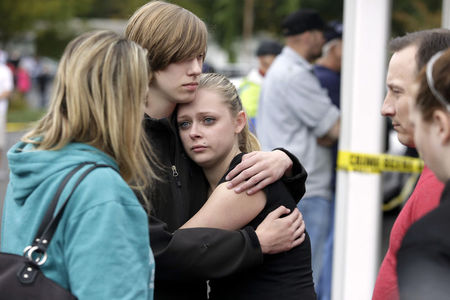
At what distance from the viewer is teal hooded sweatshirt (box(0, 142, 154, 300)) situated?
67.2 inches

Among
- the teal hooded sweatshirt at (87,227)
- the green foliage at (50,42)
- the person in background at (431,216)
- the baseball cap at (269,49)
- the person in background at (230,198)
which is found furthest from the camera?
the green foliage at (50,42)

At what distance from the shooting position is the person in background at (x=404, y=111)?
2023mm

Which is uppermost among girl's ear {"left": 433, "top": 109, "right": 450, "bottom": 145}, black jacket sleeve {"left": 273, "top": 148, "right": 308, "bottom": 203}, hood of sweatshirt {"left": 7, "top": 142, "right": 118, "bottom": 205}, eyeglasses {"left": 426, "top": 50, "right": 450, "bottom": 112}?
eyeglasses {"left": 426, "top": 50, "right": 450, "bottom": 112}

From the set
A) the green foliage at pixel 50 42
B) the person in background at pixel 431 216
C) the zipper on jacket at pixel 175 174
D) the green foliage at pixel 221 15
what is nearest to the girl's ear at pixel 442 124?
the person in background at pixel 431 216

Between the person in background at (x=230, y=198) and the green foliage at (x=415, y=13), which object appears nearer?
the person in background at (x=230, y=198)

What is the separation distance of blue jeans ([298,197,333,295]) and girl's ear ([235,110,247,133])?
281 cm

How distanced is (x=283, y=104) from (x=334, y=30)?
1339 millimetres

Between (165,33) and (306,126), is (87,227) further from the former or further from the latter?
(306,126)

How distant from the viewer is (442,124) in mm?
1559

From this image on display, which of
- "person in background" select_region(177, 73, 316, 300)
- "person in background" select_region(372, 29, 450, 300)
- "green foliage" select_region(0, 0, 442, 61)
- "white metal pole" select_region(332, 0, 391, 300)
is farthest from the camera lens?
"green foliage" select_region(0, 0, 442, 61)

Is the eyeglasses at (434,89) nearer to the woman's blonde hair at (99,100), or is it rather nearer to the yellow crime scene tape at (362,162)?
the woman's blonde hair at (99,100)

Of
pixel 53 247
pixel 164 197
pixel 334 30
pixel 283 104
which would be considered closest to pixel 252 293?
pixel 164 197

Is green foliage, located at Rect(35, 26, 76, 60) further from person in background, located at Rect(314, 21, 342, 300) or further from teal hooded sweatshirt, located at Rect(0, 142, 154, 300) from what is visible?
teal hooded sweatshirt, located at Rect(0, 142, 154, 300)

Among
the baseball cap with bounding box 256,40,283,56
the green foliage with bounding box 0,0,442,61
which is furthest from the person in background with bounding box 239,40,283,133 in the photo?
the green foliage with bounding box 0,0,442,61
